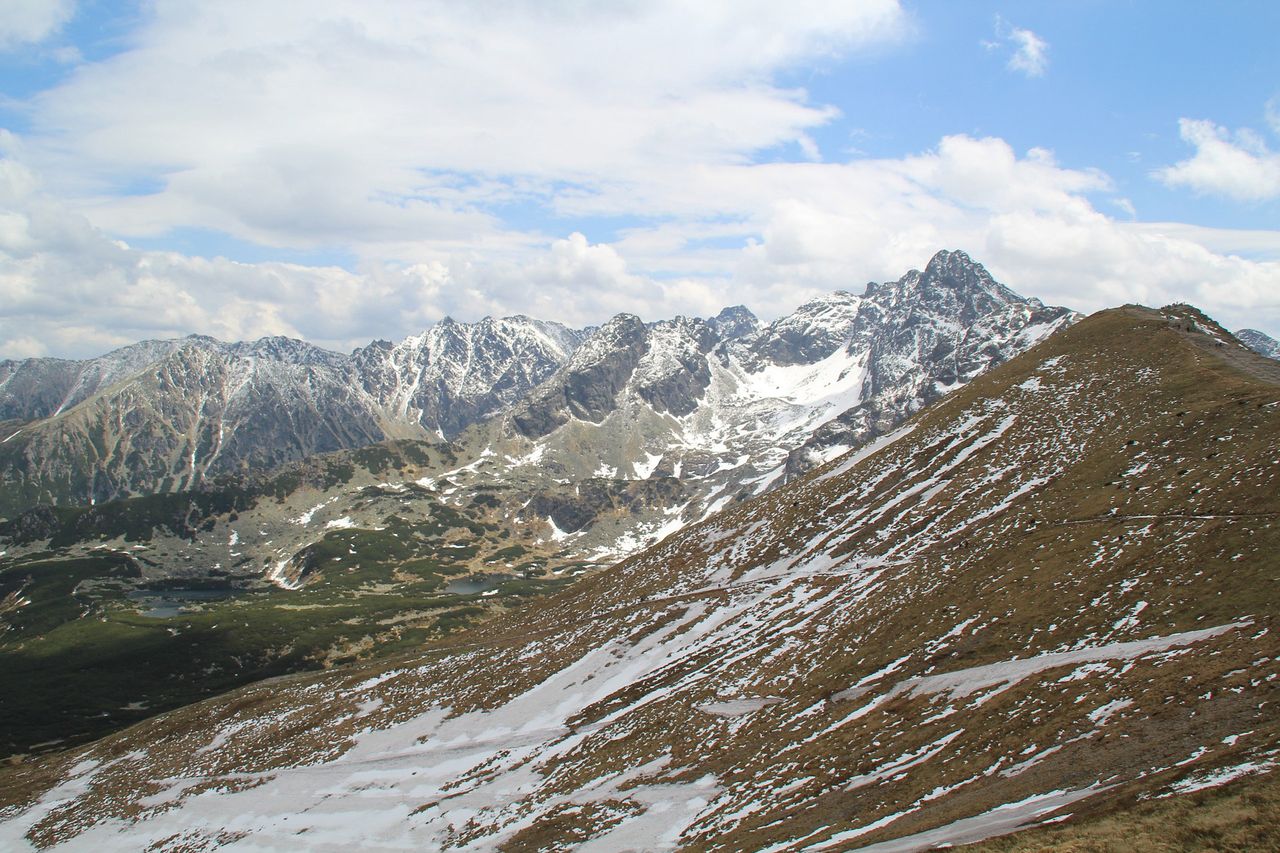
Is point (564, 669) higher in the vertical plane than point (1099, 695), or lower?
lower

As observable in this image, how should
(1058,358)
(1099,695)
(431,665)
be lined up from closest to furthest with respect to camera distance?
(1099,695) < (431,665) < (1058,358)

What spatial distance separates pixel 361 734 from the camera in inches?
3152

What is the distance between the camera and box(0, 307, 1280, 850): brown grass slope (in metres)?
31.0

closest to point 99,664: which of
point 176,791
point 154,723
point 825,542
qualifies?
point 154,723

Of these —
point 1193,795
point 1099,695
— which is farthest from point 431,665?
point 1193,795

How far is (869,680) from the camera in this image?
48.6 meters

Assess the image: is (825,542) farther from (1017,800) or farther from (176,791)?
(176,791)

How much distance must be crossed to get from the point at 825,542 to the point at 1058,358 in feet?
168

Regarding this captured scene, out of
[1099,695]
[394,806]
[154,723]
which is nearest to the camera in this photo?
[1099,695]

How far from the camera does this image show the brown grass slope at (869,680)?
3102cm

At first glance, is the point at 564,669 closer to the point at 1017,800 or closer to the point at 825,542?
the point at 825,542

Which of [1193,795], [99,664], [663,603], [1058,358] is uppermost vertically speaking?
[1058,358]

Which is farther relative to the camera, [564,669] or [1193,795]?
[564,669]

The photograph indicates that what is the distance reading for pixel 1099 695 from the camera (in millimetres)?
33219
